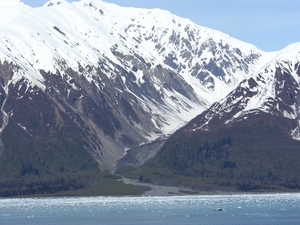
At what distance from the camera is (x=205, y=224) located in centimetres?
19312

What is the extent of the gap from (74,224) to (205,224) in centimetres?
2615

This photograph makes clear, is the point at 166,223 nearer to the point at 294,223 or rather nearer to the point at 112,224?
the point at 112,224

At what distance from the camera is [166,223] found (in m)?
198

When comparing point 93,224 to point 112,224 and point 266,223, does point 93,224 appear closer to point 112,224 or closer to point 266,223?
point 112,224

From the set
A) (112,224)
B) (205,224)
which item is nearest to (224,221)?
(205,224)

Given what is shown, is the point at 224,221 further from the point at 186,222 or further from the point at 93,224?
the point at 93,224

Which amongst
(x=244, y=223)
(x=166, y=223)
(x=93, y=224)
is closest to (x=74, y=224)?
(x=93, y=224)

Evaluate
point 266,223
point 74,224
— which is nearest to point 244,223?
point 266,223

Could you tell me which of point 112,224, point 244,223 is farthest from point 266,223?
point 112,224

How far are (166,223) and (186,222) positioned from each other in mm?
4065

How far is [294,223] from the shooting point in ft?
622

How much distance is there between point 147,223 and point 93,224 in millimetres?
10621

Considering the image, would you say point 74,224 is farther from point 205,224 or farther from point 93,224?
point 205,224

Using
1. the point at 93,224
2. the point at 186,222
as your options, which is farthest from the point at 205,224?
the point at 93,224
